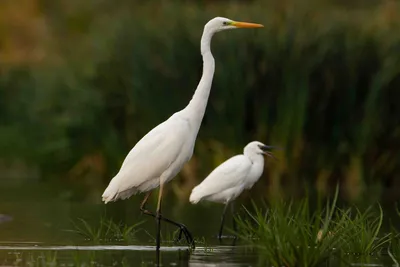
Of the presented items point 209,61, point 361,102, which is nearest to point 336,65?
point 361,102

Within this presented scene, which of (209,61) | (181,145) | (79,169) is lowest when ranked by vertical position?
(79,169)

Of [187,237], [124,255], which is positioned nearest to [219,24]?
[187,237]

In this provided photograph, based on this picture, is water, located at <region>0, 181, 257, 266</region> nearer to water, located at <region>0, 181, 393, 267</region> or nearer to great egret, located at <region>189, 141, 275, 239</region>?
water, located at <region>0, 181, 393, 267</region>

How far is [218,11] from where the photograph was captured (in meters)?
18.9

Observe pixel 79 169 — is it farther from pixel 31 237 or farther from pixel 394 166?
pixel 31 237

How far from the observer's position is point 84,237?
466 inches

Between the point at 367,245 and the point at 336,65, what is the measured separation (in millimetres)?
8762

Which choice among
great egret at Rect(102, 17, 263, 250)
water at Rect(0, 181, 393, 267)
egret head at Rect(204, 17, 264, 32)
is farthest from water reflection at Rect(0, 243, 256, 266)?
egret head at Rect(204, 17, 264, 32)

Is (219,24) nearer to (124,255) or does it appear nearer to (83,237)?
(83,237)

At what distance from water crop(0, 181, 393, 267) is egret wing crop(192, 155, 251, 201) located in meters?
0.40

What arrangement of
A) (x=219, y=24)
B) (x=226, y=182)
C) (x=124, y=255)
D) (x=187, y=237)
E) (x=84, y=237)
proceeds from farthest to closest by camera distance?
(x=226, y=182) < (x=84, y=237) < (x=219, y=24) < (x=187, y=237) < (x=124, y=255)

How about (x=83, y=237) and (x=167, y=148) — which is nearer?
(x=167, y=148)

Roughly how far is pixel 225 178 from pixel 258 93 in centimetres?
434

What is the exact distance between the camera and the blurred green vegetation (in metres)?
17.8
